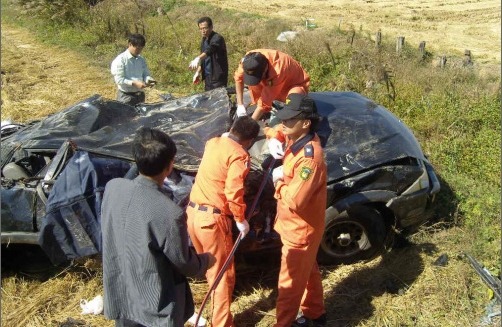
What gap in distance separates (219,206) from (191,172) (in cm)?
66

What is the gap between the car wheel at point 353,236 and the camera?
404 cm

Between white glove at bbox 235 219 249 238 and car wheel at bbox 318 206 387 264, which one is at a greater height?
white glove at bbox 235 219 249 238

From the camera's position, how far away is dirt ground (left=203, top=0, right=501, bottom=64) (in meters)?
16.4

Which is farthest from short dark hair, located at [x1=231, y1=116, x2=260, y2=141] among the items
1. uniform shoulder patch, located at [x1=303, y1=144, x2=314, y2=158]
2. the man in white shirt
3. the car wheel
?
the man in white shirt

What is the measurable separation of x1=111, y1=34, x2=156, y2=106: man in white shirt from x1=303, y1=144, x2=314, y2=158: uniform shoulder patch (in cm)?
329

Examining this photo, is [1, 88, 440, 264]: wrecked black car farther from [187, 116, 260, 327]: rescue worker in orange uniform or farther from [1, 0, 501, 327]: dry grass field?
[187, 116, 260, 327]: rescue worker in orange uniform

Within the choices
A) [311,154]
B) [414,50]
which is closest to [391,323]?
[311,154]

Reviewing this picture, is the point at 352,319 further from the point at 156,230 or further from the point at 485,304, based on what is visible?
the point at 156,230

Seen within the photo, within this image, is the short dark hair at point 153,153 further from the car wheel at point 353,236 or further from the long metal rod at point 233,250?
the car wheel at point 353,236

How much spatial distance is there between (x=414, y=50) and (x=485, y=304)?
1088 cm

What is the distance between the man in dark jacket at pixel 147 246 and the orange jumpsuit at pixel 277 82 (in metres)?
2.49

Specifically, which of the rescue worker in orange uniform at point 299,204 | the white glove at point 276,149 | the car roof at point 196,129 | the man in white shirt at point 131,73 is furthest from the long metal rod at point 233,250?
the man in white shirt at point 131,73

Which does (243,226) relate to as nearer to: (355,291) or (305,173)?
(305,173)

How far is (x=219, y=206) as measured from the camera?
3.40 metres
